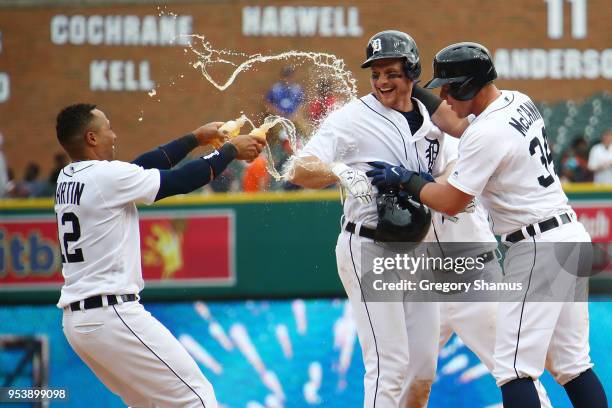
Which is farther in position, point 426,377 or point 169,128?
point 169,128

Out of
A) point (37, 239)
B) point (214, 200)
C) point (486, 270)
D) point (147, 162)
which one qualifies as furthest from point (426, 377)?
point (37, 239)

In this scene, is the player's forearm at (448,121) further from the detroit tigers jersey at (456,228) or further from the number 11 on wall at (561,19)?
the number 11 on wall at (561,19)

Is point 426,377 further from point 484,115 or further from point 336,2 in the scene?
point 336,2

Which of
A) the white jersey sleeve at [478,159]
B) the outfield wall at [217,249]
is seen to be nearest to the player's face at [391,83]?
the white jersey sleeve at [478,159]

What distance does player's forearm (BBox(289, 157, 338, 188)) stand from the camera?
14.3ft

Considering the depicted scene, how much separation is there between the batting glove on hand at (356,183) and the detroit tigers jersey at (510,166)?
381 millimetres

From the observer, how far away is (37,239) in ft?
23.2

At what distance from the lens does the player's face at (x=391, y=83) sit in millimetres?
4391

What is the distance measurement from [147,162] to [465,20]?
400 inches

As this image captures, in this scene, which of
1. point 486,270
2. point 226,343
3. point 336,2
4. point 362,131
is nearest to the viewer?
point 362,131

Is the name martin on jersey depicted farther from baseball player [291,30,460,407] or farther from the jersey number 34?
the jersey number 34

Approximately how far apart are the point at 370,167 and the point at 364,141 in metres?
0.12

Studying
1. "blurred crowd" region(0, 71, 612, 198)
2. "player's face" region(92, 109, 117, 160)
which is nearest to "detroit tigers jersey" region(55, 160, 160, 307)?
"player's face" region(92, 109, 117, 160)

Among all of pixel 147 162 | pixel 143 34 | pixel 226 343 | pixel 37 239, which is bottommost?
pixel 226 343
